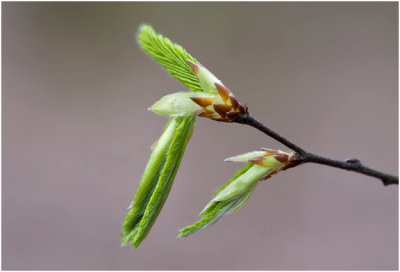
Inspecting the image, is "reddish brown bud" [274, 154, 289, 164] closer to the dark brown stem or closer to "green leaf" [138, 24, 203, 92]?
the dark brown stem

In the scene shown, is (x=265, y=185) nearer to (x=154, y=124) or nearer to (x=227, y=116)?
(x=154, y=124)

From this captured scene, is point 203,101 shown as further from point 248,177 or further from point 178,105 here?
point 248,177

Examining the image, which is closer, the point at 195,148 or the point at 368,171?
the point at 368,171

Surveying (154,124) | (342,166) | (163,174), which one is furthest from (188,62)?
(154,124)

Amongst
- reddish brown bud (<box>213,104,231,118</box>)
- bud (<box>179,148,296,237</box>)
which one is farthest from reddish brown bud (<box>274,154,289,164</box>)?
reddish brown bud (<box>213,104,231,118</box>)

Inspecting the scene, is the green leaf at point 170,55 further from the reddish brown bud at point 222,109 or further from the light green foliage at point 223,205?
the light green foliage at point 223,205
